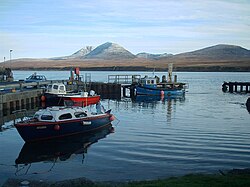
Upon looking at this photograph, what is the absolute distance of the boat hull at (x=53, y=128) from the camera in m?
22.3

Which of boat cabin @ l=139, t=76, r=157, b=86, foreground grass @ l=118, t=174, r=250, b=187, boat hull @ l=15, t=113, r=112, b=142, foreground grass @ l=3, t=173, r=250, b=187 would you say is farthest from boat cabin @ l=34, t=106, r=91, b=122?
boat cabin @ l=139, t=76, r=157, b=86

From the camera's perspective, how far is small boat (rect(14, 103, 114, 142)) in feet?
73.6

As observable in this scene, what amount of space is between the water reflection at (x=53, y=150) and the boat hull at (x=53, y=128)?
1.20ft

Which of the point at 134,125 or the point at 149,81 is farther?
the point at 149,81

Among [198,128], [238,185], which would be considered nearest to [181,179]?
[238,185]

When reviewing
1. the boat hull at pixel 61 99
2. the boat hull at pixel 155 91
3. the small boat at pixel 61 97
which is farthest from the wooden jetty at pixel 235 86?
the boat hull at pixel 61 99

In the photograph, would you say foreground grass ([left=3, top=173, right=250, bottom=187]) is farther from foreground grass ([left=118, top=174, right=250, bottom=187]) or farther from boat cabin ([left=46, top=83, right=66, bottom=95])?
boat cabin ([left=46, top=83, right=66, bottom=95])

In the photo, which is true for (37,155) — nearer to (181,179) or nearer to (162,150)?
(162,150)

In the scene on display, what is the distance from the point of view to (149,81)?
62094mm

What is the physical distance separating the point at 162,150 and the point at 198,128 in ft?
30.0

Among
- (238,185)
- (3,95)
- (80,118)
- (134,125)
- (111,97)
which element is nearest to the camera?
(238,185)

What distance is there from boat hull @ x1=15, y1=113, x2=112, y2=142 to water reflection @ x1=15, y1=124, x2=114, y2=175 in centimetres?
37

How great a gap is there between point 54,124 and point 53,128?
0.96 ft

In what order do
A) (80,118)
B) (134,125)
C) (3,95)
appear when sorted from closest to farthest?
(80,118), (134,125), (3,95)
